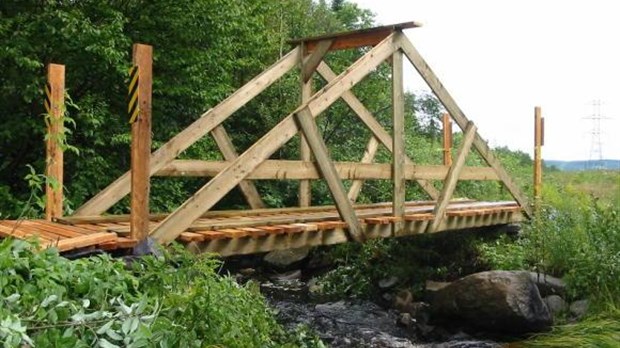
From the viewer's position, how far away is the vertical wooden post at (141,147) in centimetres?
462

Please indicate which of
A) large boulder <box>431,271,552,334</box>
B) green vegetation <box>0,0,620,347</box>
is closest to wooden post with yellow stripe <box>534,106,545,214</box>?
green vegetation <box>0,0,620,347</box>

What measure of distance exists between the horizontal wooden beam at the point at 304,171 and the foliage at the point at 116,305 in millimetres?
1796

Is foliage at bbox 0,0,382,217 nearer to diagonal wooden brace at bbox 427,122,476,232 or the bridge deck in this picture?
the bridge deck

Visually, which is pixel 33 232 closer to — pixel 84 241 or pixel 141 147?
pixel 84 241

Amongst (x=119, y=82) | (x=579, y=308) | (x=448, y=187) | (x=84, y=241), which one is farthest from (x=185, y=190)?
(x=84, y=241)

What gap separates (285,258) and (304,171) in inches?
244

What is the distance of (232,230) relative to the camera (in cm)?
545

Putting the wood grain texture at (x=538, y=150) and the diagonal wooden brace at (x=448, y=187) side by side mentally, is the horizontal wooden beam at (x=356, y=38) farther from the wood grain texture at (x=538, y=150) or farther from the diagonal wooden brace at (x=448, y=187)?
the wood grain texture at (x=538, y=150)

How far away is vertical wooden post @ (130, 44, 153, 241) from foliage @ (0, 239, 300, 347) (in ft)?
2.43

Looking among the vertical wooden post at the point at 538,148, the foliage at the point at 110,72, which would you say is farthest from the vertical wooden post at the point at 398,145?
the vertical wooden post at the point at 538,148

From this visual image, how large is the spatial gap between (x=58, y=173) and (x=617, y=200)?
22.8 feet

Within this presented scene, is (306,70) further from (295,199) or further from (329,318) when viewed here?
(295,199)

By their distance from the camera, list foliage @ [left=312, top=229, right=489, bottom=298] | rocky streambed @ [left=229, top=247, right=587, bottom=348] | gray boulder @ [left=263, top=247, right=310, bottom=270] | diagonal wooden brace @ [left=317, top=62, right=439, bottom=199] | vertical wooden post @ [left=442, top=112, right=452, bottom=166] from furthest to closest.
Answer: vertical wooden post @ [left=442, top=112, right=452, bottom=166] < gray boulder @ [left=263, top=247, right=310, bottom=270] < foliage @ [left=312, top=229, right=489, bottom=298] < diagonal wooden brace @ [left=317, top=62, right=439, bottom=199] < rocky streambed @ [left=229, top=247, right=587, bottom=348]

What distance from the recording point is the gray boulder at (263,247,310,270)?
1198 cm
